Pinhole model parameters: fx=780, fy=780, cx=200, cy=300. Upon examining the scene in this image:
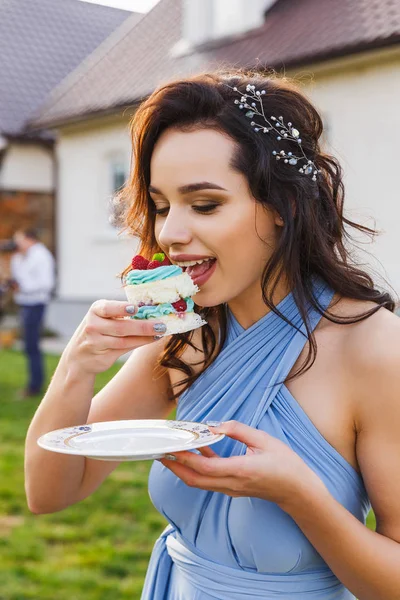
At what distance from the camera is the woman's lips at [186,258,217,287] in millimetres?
2027

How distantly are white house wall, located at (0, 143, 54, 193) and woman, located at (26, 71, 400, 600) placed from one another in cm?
1789

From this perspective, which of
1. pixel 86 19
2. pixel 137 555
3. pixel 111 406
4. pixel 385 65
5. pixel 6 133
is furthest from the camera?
pixel 86 19

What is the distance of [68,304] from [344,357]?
54.5 feet

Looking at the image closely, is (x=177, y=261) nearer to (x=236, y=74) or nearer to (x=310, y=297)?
(x=310, y=297)

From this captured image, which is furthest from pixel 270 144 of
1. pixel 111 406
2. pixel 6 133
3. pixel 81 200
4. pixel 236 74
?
pixel 6 133

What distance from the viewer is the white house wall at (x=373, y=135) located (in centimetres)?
1075

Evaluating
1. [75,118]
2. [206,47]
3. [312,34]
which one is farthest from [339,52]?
[75,118]

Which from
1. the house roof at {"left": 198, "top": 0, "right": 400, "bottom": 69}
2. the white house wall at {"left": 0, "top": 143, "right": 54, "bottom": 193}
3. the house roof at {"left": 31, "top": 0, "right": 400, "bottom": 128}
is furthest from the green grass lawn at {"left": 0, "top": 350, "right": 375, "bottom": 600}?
the white house wall at {"left": 0, "top": 143, "right": 54, "bottom": 193}

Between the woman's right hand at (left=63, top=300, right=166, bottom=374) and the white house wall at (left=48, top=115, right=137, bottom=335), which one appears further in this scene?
the white house wall at (left=48, top=115, right=137, bottom=335)

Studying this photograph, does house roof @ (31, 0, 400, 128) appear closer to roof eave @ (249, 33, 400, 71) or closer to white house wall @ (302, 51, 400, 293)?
roof eave @ (249, 33, 400, 71)

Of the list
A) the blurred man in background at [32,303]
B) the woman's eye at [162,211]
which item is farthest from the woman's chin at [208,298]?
the blurred man in background at [32,303]

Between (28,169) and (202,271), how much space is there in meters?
18.4

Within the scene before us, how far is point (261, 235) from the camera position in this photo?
81.6 inches

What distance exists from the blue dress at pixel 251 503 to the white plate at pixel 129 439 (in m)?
0.18
